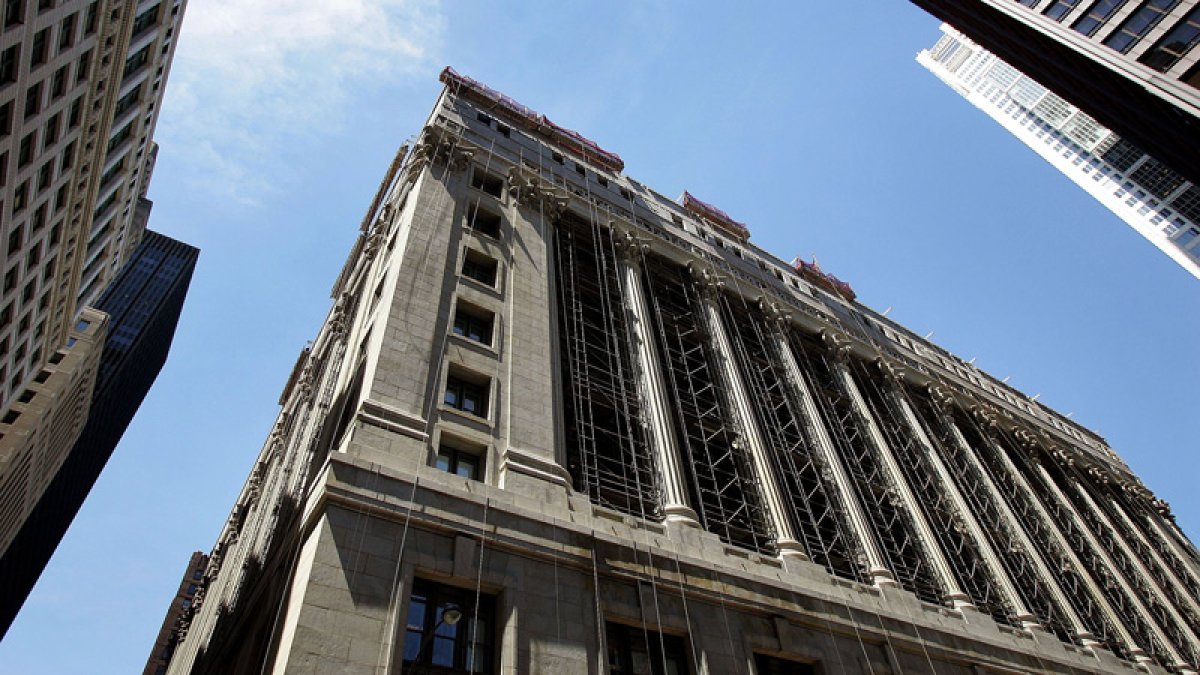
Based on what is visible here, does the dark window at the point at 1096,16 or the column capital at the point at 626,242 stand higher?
the dark window at the point at 1096,16

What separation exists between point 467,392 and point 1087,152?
452ft

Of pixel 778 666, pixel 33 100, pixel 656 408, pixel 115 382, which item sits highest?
pixel 115 382

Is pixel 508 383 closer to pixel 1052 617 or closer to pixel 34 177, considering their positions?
pixel 34 177

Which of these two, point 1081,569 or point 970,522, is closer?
point 970,522

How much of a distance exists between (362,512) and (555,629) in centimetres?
538

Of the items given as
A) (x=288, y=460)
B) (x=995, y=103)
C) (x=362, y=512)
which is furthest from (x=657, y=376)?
(x=995, y=103)

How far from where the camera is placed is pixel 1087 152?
11956 cm

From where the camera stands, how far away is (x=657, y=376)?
91.4 feet

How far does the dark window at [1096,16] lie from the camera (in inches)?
1299

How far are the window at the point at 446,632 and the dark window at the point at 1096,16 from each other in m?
39.2

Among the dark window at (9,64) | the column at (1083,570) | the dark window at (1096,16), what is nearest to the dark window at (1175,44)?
the dark window at (1096,16)

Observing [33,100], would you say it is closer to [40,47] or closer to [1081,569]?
[40,47]

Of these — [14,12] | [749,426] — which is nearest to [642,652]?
[749,426]

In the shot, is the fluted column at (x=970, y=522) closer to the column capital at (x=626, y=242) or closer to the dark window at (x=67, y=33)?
the column capital at (x=626, y=242)
